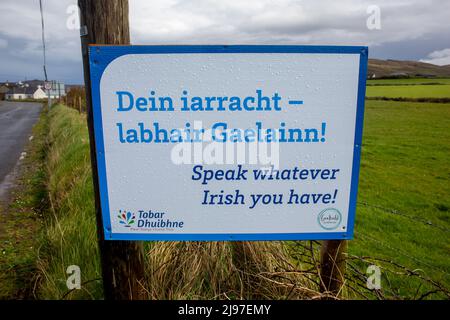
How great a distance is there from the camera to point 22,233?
4.61 m

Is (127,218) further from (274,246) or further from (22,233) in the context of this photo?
(22,233)

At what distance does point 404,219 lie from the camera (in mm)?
6008

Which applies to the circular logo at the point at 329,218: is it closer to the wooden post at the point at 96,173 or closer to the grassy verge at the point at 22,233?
the wooden post at the point at 96,173

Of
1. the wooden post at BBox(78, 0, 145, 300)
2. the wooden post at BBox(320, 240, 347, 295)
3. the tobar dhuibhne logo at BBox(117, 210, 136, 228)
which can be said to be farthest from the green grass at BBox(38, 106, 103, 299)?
the wooden post at BBox(320, 240, 347, 295)

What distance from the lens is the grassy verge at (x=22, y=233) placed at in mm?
3282

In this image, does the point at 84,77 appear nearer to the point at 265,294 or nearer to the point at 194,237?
the point at 194,237

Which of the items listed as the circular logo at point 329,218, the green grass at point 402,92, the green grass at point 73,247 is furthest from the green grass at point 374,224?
the green grass at point 402,92

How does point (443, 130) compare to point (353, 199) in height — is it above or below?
below

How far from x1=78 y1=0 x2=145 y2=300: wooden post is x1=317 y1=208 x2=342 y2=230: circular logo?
118cm

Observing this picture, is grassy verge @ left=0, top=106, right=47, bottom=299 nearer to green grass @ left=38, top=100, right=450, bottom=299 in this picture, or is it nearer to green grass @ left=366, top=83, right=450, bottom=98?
green grass @ left=38, top=100, right=450, bottom=299

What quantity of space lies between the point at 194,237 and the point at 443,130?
19.3 meters

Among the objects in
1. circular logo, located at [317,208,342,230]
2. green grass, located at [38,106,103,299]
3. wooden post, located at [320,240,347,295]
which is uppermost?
circular logo, located at [317,208,342,230]

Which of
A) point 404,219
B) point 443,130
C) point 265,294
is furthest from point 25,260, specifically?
point 443,130

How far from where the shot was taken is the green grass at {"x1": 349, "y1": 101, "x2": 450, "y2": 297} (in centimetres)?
451
